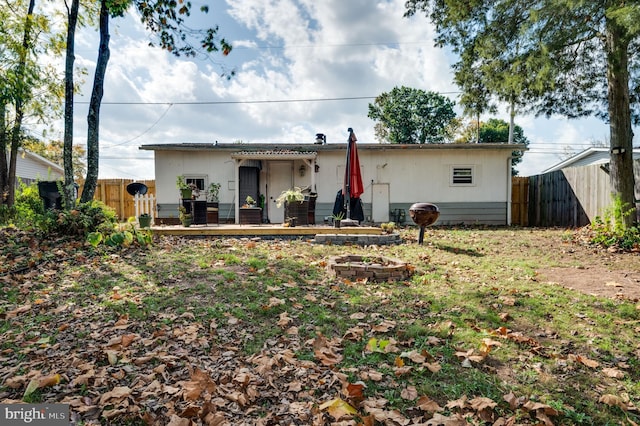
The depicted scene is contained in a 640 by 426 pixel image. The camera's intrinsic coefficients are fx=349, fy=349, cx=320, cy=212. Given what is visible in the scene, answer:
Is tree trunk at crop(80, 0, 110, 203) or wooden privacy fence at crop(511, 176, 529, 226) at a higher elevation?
tree trunk at crop(80, 0, 110, 203)

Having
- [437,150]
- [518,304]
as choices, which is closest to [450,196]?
[437,150]

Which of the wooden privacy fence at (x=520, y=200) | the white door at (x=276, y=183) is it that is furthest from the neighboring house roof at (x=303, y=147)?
the wooden privacy fence at (x=520, y=200)

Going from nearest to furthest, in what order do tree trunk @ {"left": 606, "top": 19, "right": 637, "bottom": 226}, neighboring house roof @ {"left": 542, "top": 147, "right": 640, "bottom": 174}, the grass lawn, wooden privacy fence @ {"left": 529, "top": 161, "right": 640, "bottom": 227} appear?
the grass lawn → tree trunk @ {"left": 606, "top": 19, "right": 637, "bottom": 226} → wooden privacy fence @ {"left": 529, "top": 161, "right": 640, "bottom": 227} → neighboring house roof @ {"left": 542, "top": 147, "right": 640, "bottom": 174}

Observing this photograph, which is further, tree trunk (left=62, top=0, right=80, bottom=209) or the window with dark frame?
the window with dark frame

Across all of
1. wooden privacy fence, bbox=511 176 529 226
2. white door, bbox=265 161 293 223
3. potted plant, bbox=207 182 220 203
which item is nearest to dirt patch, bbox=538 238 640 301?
wooden privacy fence, bbox=511 176 529 226

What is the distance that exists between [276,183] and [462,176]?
669cm

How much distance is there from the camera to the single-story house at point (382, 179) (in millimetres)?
12156

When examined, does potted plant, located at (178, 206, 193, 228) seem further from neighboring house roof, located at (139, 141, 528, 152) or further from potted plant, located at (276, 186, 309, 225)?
neighboring house roof, located at (139, 141, 528, 152)

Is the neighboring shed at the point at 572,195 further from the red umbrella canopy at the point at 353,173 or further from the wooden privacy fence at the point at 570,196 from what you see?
the red umbrella canopy at the point at 353,173

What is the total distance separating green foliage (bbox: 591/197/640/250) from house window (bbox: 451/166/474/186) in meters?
4.96

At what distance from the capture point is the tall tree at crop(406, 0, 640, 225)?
6.44 m

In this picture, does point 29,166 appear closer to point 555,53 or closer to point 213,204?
point 213,204

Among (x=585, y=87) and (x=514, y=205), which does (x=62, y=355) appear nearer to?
(x=585, y=87)

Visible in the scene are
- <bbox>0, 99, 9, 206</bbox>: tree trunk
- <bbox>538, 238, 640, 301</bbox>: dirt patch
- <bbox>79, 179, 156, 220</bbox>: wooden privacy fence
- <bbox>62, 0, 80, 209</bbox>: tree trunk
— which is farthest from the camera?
<bbox>79, 179, 156, 220</bbox>: wooden privacy fence
